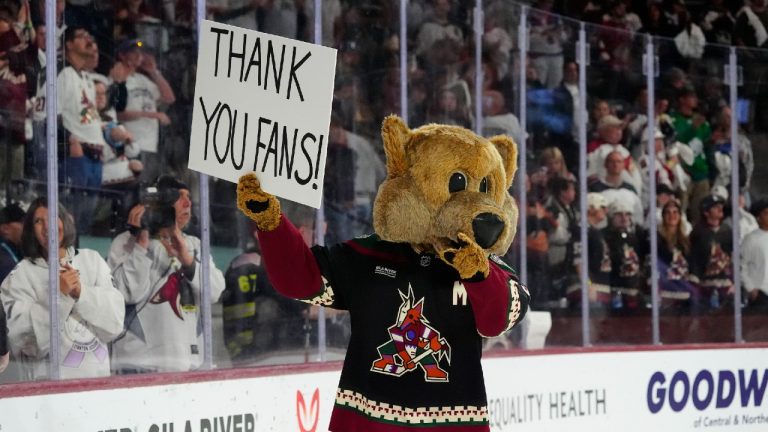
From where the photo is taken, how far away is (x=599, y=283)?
7430 mm

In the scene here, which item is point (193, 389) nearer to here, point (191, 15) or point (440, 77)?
point (191, 15)

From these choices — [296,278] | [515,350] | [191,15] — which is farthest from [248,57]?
[515,350]

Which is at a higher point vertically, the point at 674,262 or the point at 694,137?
the point at 694,137

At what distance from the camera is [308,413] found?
529cm

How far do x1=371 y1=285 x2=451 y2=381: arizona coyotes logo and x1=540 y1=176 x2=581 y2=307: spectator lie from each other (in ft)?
11.9

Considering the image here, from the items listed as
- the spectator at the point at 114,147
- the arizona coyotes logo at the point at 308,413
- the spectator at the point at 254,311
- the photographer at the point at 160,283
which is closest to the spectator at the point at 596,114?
the spectator at the point at 254,311

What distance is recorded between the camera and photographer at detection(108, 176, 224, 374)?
4.59m

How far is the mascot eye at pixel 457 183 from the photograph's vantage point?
3664 mm

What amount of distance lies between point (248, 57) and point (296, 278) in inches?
23.8

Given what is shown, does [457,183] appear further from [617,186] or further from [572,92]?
[617,186]

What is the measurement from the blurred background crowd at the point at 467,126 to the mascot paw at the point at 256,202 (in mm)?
1037

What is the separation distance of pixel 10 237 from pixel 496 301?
61.6 inches

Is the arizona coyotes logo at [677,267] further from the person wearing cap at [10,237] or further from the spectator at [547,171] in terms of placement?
the person wearing cap at [10,237]

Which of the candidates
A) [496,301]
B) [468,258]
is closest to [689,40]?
[496,301]
